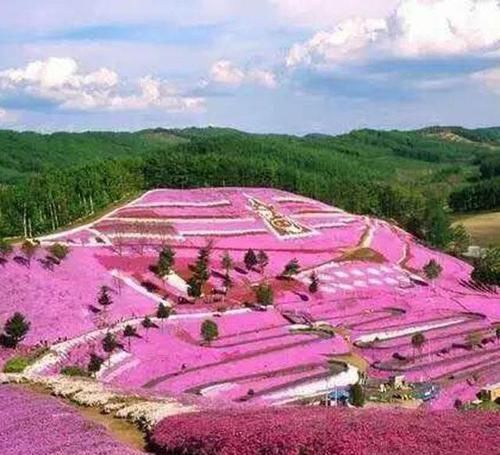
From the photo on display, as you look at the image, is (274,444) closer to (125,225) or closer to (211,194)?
(125,225)

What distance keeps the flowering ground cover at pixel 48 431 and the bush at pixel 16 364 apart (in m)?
24.7

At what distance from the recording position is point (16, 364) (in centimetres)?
6319

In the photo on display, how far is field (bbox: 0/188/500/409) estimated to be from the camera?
7294 centimetres

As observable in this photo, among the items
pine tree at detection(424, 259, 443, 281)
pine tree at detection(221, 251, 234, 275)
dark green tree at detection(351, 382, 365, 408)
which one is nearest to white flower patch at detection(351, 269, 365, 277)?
pine tree at detection(424, 259, 443, 281)

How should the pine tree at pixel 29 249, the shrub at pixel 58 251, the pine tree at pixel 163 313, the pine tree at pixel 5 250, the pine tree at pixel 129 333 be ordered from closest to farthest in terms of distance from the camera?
1. the pine tree at pixel 129 333
2. the pine tree at pixel 163 313
3. the pine tree at pixel 5 250
4. the pine tree at pixel 29 249
5. the shrub at pixel 58 251

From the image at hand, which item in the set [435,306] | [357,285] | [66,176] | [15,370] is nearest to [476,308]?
→ [435,306]

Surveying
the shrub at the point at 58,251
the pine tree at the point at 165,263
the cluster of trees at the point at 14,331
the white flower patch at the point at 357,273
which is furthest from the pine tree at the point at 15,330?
the white flower patch at the point at 357,273

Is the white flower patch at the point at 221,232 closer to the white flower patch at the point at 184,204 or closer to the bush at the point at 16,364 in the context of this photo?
the white flower patch at the point at 184,204

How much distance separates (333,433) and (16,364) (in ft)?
149

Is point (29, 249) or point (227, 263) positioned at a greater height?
point (29, 249)

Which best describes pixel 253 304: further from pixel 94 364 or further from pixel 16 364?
pixel 16 364


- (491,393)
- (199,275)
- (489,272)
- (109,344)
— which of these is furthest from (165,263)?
(489,272)

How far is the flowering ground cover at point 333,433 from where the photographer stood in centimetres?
2117

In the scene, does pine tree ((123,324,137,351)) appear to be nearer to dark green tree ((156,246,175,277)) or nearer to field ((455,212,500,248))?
dark green tree ((156,246,175,277))
